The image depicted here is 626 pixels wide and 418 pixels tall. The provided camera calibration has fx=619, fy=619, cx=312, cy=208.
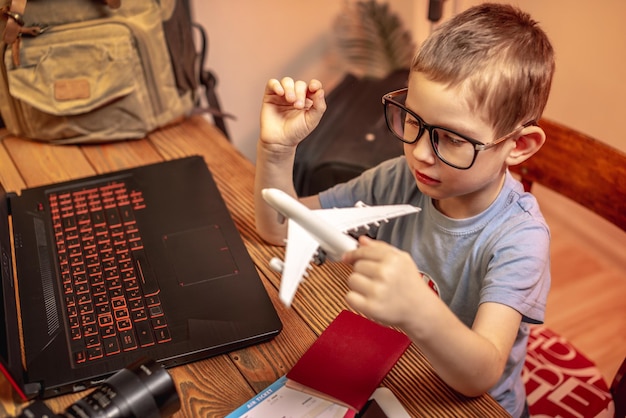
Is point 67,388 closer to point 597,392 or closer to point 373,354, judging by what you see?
point 373,354

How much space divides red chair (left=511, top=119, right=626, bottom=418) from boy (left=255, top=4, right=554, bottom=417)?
153 millimetres

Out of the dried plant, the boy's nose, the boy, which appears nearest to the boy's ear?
the boy

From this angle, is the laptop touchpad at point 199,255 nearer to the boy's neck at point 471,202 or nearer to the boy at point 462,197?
the boy at point 462,197

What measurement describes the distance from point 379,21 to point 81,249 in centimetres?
159

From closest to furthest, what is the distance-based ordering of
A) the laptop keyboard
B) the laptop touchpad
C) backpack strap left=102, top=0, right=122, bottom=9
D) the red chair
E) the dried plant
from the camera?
the laptop keyboard → the laptop touchpad → the red chair → backpack strap left=102, top=0, right=122, bottom=9 → the dried plant

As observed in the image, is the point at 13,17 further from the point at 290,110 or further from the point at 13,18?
the point at 290,110

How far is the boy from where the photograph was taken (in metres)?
0.69

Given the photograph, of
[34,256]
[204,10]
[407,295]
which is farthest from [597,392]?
[204,10]

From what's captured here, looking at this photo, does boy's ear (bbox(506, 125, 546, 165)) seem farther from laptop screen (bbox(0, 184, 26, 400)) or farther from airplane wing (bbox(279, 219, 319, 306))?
laptop screen (bbox(0, 184, 26, 400))

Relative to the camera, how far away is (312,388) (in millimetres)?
781

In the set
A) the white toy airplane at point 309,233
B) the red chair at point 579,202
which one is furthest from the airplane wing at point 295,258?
the red chair at point 579,202

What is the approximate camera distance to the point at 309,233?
0.70 meters

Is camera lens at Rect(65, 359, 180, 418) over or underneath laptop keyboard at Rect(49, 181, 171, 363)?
over

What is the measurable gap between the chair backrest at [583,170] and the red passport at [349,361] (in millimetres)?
554
